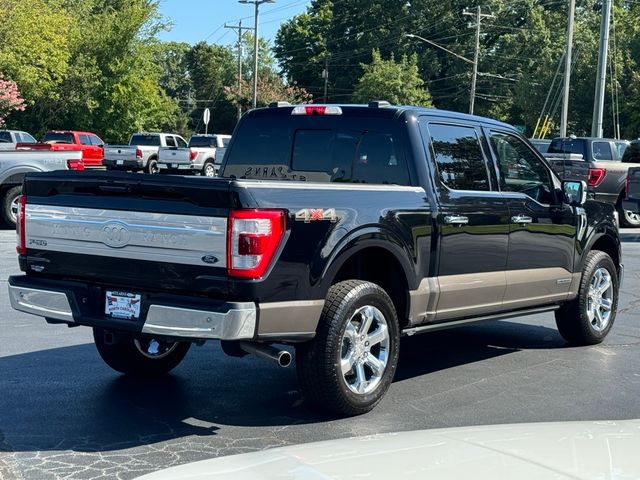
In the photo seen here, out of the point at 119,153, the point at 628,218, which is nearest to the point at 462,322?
the point at 628,218

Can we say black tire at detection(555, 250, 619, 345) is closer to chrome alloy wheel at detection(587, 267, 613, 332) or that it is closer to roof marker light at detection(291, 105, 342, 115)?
chrome alloy wheel at detection(587, 267, 613, 332)

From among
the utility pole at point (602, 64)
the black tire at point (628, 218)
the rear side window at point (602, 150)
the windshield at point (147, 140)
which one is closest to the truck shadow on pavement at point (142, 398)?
the black tire at point (628, 218)

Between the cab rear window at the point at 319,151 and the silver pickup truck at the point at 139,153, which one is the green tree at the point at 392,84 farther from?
the cab rear window at the point at 319,151

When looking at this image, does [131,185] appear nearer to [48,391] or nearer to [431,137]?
[48,391]

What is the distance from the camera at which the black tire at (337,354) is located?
17.8 ft

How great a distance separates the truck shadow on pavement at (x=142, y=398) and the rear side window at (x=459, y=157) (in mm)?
1533

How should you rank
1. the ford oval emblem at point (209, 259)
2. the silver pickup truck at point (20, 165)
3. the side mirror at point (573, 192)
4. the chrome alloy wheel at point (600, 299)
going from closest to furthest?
the ford oval emblem at point (209, 259) → the side mirror at point (573, 192) → the chrome alloy wheel at point (600, 299) → the silver pickup truck at point (20, 165)

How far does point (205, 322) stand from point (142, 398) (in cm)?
139

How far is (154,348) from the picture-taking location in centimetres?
671

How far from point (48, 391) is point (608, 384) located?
13.3 ft

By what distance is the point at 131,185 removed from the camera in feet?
17.6

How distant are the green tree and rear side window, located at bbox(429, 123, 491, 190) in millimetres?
60134

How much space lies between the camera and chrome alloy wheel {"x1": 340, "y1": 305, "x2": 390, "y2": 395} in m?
5.66

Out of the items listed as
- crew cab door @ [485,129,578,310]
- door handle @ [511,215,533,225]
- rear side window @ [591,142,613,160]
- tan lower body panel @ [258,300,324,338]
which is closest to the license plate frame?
tan lower body panel @ [258,300,324,338]
